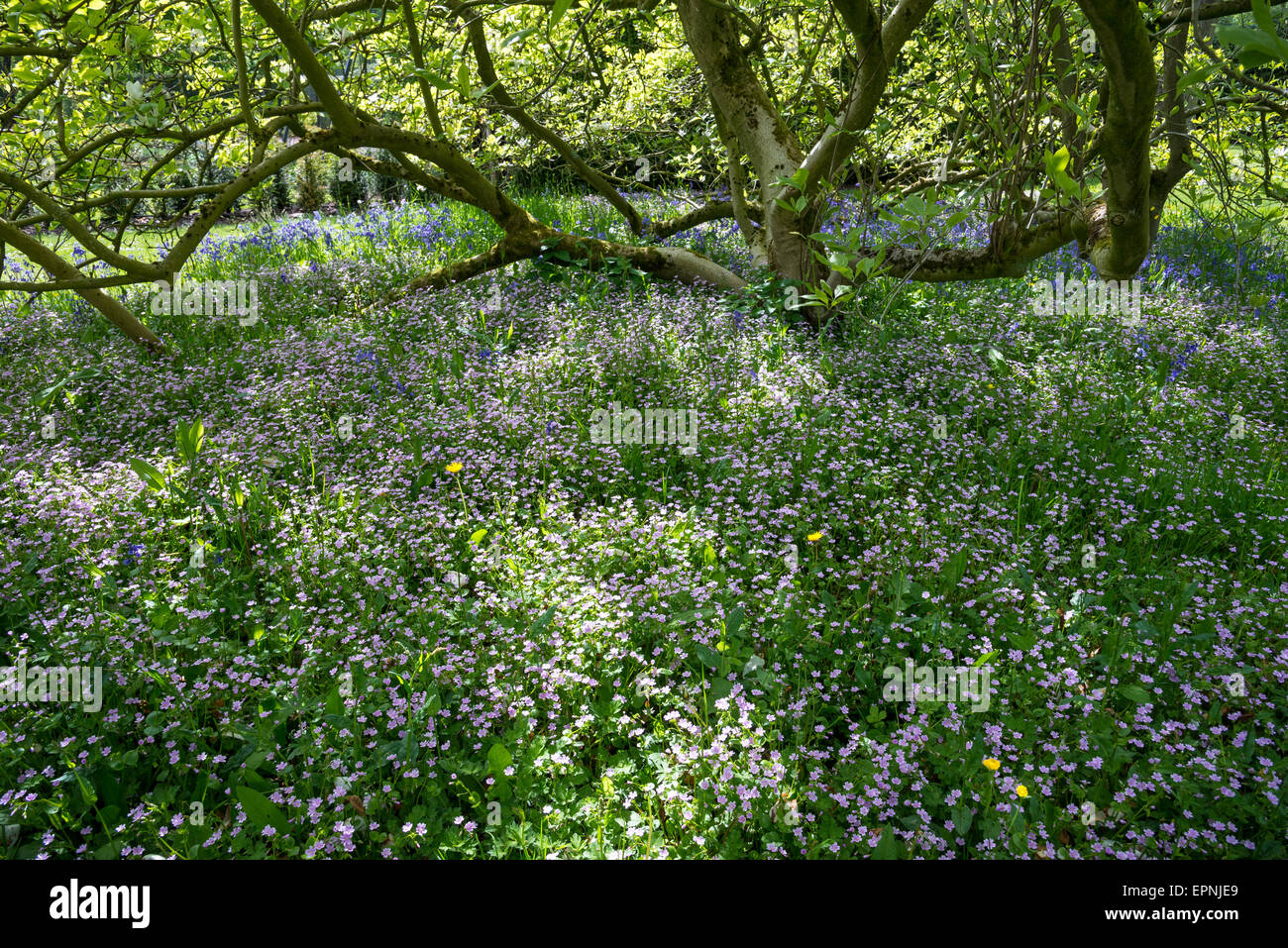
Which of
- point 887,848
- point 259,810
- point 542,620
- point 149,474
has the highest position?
point 149,474

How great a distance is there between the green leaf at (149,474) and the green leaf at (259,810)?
2.30 m

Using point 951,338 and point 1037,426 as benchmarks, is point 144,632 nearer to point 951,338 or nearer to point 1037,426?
point 1037,426

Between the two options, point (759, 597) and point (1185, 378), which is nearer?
point (759, 597)

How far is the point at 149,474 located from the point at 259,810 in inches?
94.9

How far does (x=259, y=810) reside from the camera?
2264 mm

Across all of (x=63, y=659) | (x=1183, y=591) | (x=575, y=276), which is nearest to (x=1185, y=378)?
(x=1183, y=591)

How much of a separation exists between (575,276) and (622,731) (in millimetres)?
5508

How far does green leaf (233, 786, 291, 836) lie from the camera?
7.42 feet

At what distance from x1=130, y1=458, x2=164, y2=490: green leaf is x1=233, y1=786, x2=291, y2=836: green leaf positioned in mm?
2304

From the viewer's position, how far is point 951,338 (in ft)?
20.1

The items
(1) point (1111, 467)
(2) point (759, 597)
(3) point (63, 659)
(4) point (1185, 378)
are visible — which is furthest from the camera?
(4) point (1185, 378)

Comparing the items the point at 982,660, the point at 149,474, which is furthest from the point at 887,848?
the point at 149,474

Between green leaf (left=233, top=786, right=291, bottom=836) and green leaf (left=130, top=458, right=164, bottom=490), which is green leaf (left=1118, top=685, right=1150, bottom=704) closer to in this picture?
green leaf (left=233, top=786, right=291, bottom=836)

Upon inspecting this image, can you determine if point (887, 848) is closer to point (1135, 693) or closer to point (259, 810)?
point (1135, 693)
